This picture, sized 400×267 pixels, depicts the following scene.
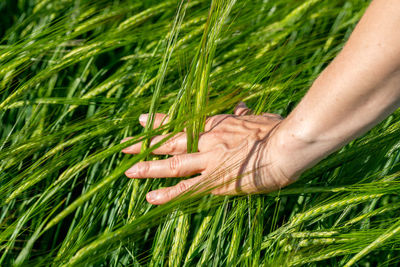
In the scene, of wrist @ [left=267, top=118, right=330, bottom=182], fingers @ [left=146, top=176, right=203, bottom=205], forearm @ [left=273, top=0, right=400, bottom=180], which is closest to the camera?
forearm @ [left=273, top=0, right=400, bottom=180]

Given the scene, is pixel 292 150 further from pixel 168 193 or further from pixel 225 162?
pixel 168 193

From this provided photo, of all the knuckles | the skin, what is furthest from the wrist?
the knuckles

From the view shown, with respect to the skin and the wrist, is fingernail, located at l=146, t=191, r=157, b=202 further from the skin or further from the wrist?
the wrist

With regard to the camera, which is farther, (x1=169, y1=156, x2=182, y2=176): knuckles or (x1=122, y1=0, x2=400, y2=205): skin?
(x1=169, y1=156, x2=182, y2=176): knuckles

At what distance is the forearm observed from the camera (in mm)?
762

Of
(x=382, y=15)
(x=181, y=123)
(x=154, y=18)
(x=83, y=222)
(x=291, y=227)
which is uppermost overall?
(x=154, y=18)

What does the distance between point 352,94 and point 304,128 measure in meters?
0.13

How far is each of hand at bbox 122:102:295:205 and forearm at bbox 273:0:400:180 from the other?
0.22ft

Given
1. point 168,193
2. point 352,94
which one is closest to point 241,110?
point 168,193

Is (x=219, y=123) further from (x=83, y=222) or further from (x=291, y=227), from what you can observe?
(x=83, y=222)

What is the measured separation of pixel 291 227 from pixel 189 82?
439 millimetres

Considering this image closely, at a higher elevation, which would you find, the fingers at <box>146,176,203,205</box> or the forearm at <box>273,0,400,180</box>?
the forearm at <box>273,0,400,180</box>

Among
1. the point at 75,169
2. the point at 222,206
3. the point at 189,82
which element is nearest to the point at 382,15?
the point at 189,82

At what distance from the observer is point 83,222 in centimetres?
104
